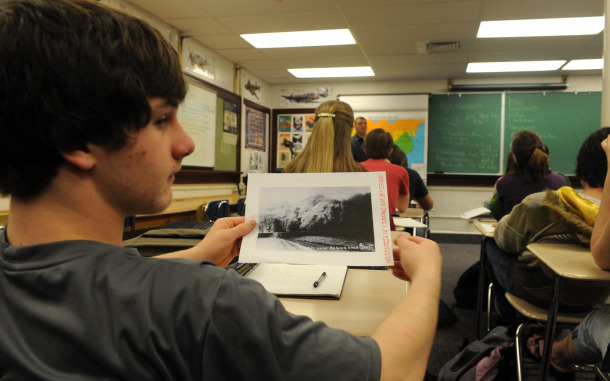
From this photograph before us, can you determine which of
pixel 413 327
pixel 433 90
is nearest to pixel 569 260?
pixel 413 327

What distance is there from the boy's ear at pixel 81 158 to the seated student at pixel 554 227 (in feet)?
5.55

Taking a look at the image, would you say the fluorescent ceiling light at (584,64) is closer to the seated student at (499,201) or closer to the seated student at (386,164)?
the seated student at (499,201)

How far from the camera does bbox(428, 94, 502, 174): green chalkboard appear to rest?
5.96 metres

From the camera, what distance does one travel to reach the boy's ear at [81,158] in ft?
1.54

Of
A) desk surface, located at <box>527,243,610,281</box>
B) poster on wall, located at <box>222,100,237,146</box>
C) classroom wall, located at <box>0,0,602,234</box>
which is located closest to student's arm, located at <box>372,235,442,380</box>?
desk surface, located at <box>527,243,610,281</box>

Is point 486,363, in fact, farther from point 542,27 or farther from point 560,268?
point 542,27

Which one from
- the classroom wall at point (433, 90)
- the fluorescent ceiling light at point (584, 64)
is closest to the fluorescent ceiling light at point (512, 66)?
the fluorescent ceiling light at point (584, 64)

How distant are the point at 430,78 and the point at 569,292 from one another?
509cm

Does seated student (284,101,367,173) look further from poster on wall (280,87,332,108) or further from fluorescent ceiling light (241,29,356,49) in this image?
poster on wall (280,87,332,108)

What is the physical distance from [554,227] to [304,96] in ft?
17.7

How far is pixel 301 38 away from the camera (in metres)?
4.50

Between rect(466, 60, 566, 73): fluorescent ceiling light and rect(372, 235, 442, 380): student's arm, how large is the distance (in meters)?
5.40

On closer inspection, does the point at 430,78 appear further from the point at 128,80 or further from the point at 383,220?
the point at 128,80

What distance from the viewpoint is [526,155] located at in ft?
9.48
